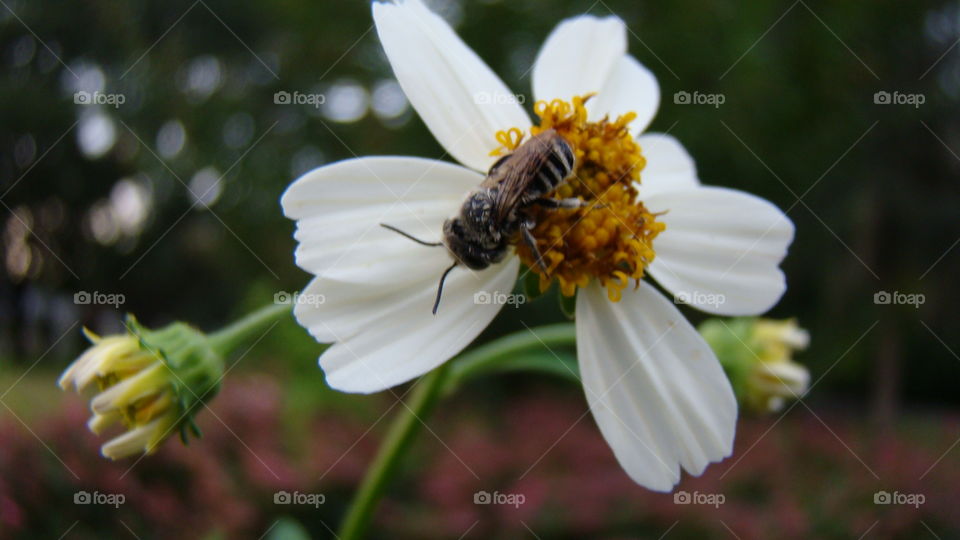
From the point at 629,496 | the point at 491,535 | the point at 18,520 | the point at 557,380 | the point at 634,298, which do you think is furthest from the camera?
the point at 557,380

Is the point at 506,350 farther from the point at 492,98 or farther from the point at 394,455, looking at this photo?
the point at 492,98

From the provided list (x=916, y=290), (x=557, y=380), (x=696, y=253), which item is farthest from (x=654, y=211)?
(x=916, y=290)

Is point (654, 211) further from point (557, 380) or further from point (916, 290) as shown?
point (916, 290)

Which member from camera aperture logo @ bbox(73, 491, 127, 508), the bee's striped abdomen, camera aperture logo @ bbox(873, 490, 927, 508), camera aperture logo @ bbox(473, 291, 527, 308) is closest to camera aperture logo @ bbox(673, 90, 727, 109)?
the bee's striped abdomen

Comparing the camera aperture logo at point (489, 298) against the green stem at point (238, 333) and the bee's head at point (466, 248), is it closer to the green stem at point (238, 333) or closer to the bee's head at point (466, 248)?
the bee's head at point (466, 248)

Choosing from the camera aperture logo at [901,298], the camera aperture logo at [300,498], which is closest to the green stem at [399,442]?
the camera aperture logo at [300,498]

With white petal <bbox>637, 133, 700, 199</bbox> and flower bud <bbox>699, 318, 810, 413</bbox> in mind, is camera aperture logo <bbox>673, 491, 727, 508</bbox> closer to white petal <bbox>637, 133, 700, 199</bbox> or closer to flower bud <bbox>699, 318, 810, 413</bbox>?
flower bud <bbox>699, 318, 810, 413</bbox>
